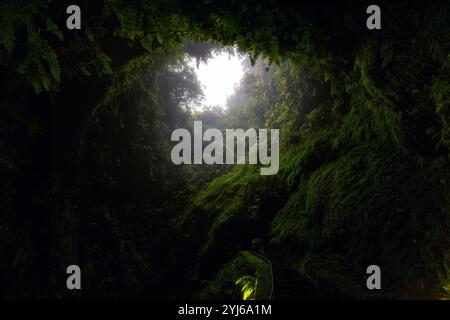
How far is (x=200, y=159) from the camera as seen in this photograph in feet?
42.6

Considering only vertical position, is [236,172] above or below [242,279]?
above

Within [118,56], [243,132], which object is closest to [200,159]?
[243,132]

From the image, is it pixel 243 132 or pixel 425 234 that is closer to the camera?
pixel 425 234

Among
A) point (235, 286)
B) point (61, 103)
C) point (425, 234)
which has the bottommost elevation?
point (235, 286)

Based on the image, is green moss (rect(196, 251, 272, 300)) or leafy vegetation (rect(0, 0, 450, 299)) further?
green moss (rect(196, 251, 272, 300))

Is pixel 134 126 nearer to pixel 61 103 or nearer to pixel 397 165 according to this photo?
pixel 61 103

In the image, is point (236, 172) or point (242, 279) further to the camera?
point (236, 172)

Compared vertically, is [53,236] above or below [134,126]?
below

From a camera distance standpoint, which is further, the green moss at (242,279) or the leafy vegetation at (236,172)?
the green moss at (242,279)

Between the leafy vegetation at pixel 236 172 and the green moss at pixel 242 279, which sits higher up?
the leafy vegetation at pixel 236 172

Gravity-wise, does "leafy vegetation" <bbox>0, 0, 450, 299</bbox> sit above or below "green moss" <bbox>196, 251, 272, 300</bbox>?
above

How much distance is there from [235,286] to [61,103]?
4335 millimetres

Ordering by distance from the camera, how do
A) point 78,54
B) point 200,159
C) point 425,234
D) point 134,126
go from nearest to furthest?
point 425,234, point 78,54, point 134,126, point 200,159

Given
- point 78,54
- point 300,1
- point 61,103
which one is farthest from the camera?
point 61,103
